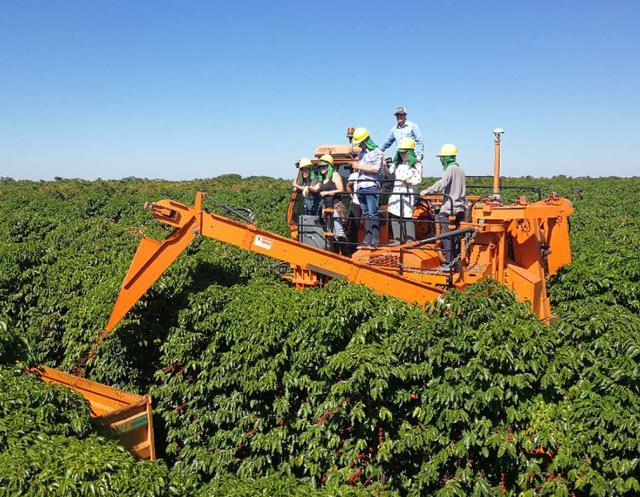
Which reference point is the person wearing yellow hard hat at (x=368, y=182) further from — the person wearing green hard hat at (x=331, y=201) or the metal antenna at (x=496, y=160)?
the metal antenna at (x=496, y=160)

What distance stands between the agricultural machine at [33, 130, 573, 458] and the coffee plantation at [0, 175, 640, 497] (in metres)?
0.52

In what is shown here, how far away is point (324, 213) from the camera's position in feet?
35.0

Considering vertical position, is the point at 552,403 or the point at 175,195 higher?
the point at 175,195

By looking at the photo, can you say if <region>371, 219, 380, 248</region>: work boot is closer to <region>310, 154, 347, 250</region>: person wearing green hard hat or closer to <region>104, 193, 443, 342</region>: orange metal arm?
<region>310, 154, 347, 250</region>: person wearing green hard hat

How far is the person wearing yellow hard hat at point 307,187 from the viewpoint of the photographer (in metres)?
11.1

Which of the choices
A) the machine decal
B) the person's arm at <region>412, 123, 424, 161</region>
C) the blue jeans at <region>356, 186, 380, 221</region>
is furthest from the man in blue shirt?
the machine decal

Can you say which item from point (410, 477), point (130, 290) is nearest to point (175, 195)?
point (130, 290)

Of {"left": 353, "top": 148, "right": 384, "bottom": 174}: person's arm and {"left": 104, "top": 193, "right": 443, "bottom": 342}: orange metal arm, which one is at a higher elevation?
{"left": 353, "top": 148, "right": 384, "bottom": 174}: person's arm

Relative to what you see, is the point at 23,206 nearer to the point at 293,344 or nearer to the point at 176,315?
the point at 176,315

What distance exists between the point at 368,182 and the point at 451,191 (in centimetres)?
177

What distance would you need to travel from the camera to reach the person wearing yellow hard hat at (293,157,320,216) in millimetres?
11125

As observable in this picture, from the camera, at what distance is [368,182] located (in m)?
10.6

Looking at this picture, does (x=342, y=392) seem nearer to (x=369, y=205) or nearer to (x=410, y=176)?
(x=369, y=205)

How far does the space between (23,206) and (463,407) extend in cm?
2863
